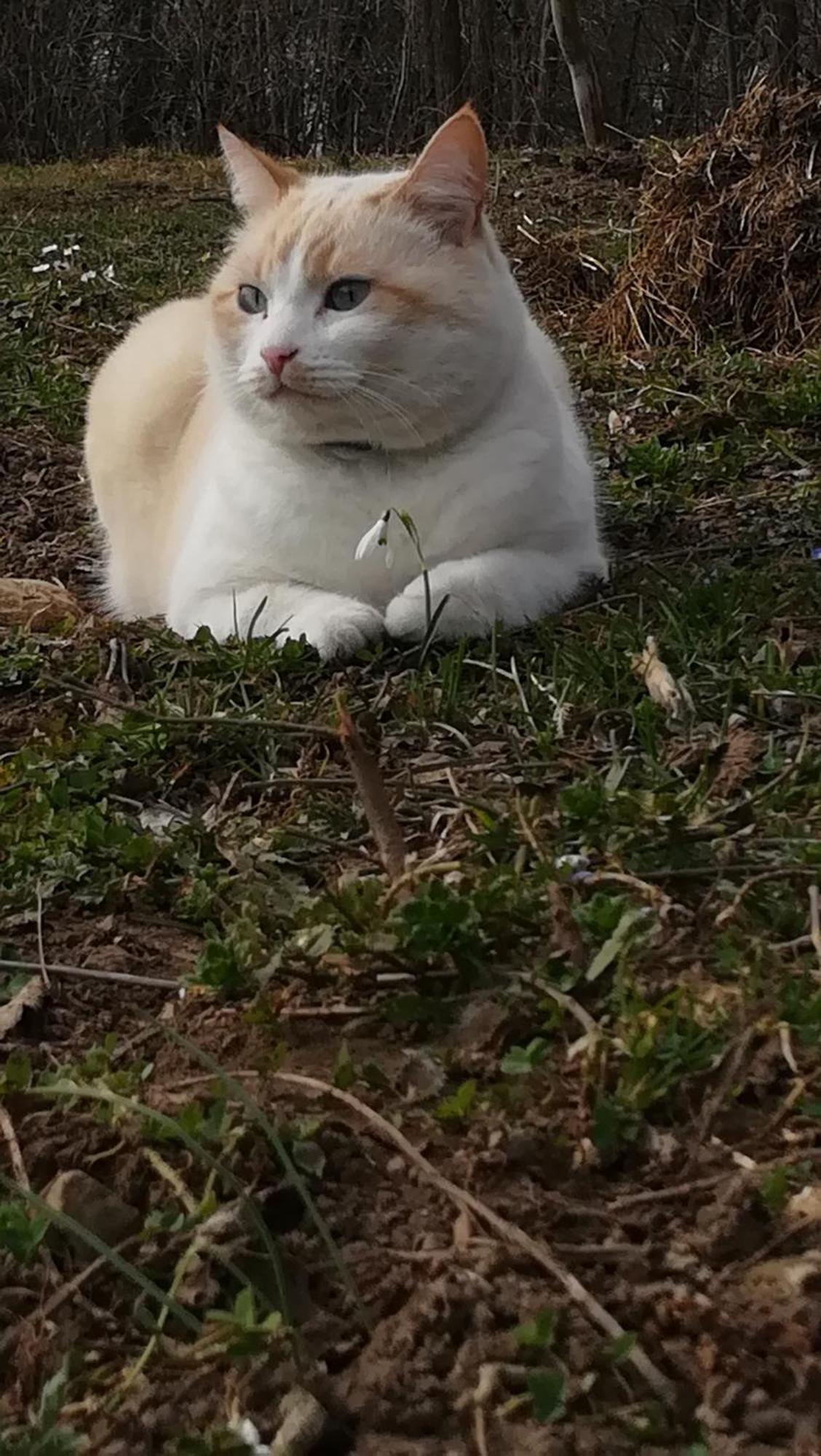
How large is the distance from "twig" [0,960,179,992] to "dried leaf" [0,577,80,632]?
1442 millimetres

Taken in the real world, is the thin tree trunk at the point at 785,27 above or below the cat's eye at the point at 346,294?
below

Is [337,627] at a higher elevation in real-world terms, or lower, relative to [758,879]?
lower

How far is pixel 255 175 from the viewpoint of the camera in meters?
2.83

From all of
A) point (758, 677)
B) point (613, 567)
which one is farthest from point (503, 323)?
point (758, 677)

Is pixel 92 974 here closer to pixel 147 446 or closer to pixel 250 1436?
pixel 250 1436

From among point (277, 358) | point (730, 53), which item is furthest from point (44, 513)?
point (730, 53)

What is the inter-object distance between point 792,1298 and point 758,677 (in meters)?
1.34

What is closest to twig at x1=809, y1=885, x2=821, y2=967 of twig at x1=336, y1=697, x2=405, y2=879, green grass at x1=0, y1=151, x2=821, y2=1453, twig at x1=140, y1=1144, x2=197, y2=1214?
green grass at x1=0, y1=151, x2=821, y2=1453

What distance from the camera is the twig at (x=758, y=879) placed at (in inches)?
61.4

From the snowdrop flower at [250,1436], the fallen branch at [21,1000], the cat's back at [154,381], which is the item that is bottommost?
the cat's back at [154,381]

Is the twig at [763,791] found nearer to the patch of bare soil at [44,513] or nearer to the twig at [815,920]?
the twig at [815,920]

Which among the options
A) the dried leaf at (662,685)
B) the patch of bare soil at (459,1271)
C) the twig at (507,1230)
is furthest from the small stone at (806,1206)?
the dried leaf at (662,685)

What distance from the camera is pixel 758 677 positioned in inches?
89.0

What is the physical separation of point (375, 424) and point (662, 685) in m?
0.77
